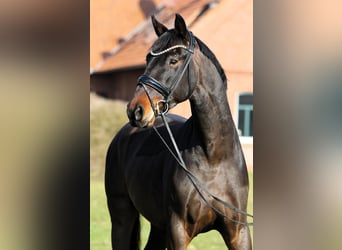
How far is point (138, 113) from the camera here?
2.37 m

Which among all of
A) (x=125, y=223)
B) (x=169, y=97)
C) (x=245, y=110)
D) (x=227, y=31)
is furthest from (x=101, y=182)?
(x=169, y=97)

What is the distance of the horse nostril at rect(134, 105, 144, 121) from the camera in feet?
7.76

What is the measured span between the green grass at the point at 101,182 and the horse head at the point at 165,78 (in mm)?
1731

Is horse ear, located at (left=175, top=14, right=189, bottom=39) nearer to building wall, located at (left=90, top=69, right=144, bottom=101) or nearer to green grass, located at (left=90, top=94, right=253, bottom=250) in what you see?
green grass, located at (left=90, top=94, right=253, bottom=250)

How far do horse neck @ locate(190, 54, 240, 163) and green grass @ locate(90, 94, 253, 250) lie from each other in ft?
4.97

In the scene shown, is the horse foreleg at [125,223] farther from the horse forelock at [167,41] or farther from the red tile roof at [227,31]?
the red tile roof at [227,31]

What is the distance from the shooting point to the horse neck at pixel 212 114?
2658 mm

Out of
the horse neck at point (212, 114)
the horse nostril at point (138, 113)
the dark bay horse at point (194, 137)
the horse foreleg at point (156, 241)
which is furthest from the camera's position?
the horse foreleg at point (156, 241)

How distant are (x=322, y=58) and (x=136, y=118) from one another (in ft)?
4.57

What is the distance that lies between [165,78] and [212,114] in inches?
14.0

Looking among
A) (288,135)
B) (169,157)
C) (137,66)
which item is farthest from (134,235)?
(137,66)

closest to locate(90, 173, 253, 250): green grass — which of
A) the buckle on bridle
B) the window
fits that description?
the buckle on bridle

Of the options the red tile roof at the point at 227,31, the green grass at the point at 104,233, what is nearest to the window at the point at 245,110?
the red tile roof at the point at 227,31

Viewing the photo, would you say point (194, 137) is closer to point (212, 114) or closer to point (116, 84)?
point (212, 114)
